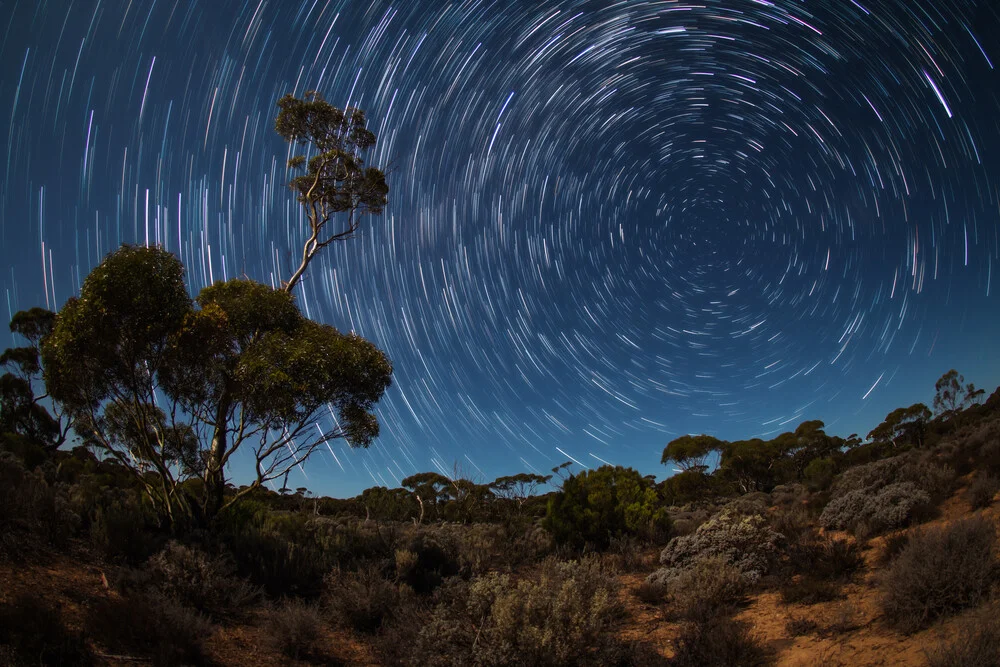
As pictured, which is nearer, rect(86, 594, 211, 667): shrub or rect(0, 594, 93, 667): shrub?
rect(0, 594, 93, 667): shrub

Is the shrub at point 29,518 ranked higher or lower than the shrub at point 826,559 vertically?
higher

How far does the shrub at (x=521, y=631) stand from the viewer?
5066mm

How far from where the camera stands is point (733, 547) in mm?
8945

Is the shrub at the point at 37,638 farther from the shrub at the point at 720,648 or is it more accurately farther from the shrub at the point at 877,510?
the shrub at the point at 877,510

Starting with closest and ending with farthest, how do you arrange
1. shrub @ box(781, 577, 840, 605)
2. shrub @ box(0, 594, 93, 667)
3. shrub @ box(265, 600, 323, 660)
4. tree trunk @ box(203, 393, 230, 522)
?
shrub @ box(0, 594, 93, 667) → shrub @ box(265, 600, 323, 660) → shrub @ box(781, 577, 840, 605) → tree trunk @ box(203, 393, 230, 522)

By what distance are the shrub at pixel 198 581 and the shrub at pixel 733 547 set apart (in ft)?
25.5

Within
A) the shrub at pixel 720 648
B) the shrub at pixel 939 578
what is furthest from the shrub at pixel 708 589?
the shrub at pixel 939 578

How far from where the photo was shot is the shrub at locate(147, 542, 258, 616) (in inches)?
275

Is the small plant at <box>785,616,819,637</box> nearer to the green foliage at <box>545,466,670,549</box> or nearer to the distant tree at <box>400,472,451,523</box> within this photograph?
the green foliage at <box>545,466,670,549</box>

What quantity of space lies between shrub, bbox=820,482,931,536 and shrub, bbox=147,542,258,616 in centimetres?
1130

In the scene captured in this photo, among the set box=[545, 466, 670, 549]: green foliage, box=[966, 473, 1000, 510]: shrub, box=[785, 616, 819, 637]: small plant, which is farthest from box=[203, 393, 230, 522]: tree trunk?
box=[966, 473, 1000, 510]: shrub

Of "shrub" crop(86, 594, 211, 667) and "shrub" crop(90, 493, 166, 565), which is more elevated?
"shrub" crop(90, 493, 166, 565)

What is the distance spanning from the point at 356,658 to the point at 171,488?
21.2 feet

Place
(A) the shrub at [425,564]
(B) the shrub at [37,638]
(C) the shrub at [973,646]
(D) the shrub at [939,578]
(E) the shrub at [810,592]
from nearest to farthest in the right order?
(C) the shrub at [973,646] < (B) the shrub at [37,638] < (D) the shrub at [939,578] < (E) the shrub at [810,592] < (A) the shrub at [425,564]
